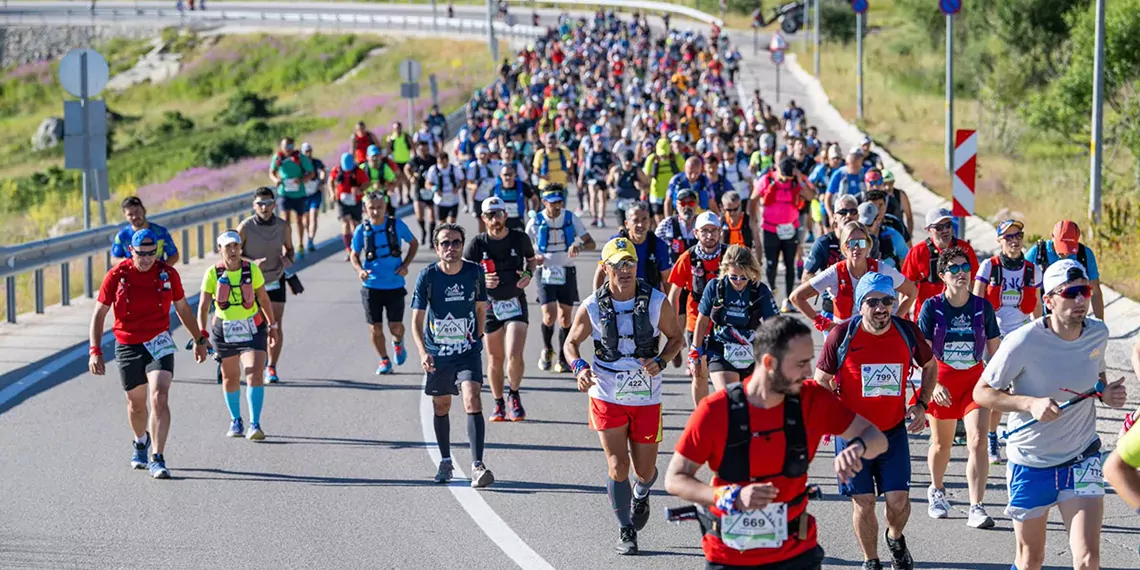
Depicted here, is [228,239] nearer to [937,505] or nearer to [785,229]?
[937,505]

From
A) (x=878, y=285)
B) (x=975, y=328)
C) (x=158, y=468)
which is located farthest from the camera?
(x=158, y=468)

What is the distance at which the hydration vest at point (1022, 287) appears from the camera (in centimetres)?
1102

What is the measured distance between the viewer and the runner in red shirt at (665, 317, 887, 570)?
590 centimetres

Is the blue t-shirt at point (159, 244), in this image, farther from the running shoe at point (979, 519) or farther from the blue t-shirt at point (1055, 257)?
the running shoe at point (979, 519)

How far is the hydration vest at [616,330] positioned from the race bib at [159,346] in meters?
3.60

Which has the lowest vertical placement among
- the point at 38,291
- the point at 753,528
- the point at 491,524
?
the point at 491,524

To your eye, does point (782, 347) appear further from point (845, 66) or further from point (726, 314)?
point (845, 66)

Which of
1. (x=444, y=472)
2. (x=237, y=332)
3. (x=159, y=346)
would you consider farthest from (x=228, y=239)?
(x=444, y=472)

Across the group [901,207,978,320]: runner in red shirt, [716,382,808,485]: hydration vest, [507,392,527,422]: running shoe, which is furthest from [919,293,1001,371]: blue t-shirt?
[507,392,527,422]: running shoe

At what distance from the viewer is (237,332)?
41.2 ft

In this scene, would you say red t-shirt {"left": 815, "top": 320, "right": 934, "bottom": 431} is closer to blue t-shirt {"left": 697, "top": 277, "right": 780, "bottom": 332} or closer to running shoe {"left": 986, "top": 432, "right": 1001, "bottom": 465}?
blue t-shirt {"left": 697, "top": 277, "right": 780, "bottom": 332}

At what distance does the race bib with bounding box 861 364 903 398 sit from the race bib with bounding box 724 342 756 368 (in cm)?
219

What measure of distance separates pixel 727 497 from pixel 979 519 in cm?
422

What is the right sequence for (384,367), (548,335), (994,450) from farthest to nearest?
1. (384,367)
2. (548,335)
3. (994,450)
